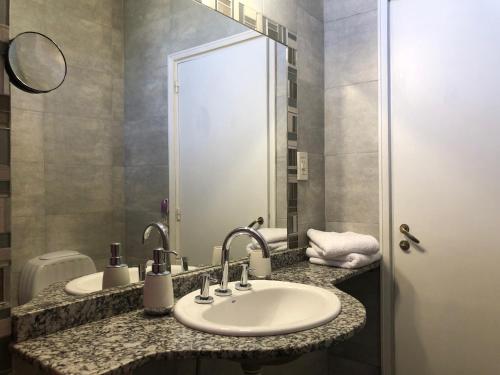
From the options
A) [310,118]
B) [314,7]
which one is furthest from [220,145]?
[314,7]

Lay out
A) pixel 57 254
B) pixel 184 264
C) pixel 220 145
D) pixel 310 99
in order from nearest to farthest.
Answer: pixel 57 254 → pixel 184 264 → pixel 220 145 → pixel 310 99

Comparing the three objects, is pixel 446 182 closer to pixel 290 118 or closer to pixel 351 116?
pixel 351 116

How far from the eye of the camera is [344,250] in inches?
66.3

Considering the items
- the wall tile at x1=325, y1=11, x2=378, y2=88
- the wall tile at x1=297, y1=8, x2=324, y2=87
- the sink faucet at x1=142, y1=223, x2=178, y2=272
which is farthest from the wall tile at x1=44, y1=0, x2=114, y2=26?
the wall tile at x1=325, y1=11, x2=378, y2=88

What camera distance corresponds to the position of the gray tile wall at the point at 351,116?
190 centimetres

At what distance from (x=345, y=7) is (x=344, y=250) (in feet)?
3.88

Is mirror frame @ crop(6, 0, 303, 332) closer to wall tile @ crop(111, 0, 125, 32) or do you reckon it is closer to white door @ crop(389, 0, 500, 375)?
wall tile @ crop(111, 0, 125, 32)

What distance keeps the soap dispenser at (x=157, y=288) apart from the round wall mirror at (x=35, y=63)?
1.64 feet

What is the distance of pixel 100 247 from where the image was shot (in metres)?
1.13

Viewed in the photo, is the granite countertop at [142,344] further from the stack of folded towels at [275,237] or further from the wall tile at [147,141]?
the stack of folded towels at [275,237]

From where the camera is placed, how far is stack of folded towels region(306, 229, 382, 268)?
1.69 m

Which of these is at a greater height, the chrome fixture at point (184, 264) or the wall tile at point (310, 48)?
the wall tile at point (310, 48)

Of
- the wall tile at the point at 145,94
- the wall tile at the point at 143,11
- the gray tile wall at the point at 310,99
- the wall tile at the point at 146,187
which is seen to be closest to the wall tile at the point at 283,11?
the gray tile wall at the point at 310,99

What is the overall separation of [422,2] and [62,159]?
163 centimetres
